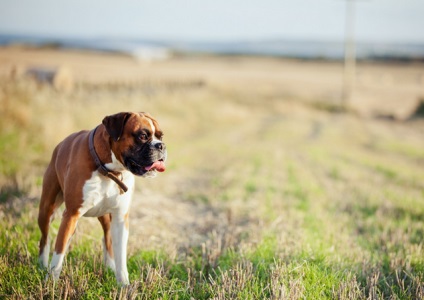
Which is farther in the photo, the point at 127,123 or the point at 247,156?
the point at 247,156

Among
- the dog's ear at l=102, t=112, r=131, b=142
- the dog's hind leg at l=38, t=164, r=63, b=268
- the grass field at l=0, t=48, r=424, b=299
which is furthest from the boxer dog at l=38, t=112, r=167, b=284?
the grass field at l=0, t=48, r=424, b=299

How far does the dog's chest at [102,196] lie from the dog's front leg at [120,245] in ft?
0.40

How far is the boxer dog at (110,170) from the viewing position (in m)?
4.05

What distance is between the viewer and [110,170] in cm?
416

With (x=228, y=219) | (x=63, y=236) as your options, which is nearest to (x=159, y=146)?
(x=63, y=236)

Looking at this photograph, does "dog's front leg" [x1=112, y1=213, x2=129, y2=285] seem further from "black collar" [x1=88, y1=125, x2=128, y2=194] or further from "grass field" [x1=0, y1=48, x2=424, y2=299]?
"black collar" [x1=88, y1=125, x2=128, y2=194]

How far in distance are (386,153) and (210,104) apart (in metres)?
10.4

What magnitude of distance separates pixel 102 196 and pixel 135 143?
59cm

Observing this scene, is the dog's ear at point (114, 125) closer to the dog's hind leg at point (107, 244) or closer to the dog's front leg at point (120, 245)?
the dog's front leg at point (120, 245)

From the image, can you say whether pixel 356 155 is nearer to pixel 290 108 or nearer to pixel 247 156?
pixel 247 156

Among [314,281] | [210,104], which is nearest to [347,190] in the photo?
[314,281]

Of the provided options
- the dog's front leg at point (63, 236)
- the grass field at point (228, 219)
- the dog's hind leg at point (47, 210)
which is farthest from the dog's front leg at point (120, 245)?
the dog's hind leg at point (47, 210)

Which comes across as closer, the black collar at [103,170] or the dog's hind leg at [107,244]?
the black collar at [103,170]

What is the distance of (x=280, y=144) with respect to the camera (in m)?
17.8
